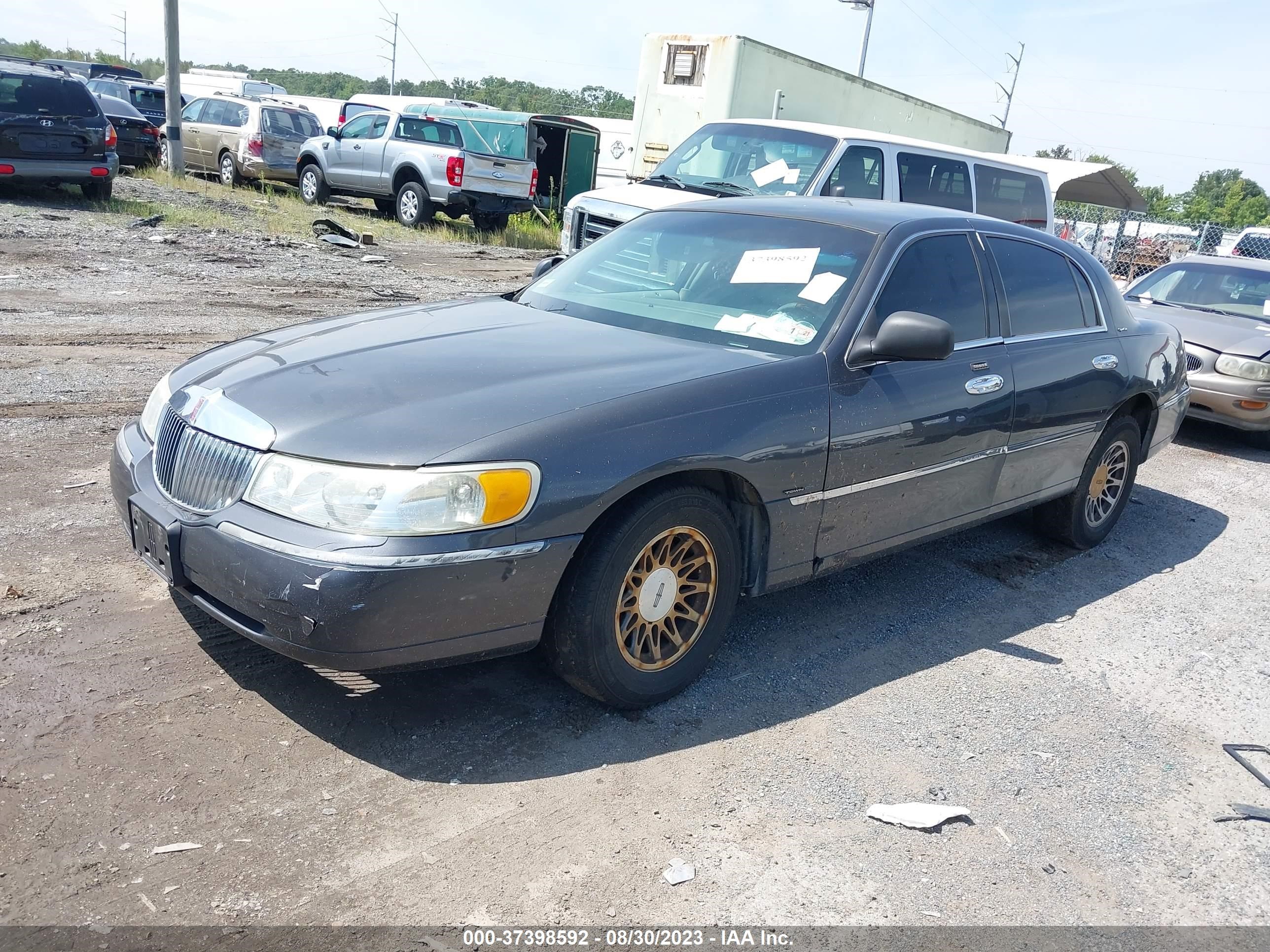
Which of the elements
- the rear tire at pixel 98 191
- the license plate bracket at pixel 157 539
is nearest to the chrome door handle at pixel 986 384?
the license plate bracket at pixel 157 539

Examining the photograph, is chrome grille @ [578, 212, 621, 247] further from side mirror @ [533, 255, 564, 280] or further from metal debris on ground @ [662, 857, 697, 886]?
metal debris on ground @ [662, 857, 697, 886]

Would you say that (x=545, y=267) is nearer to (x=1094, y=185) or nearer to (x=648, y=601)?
(x=648, y=601)

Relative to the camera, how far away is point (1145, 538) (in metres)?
6.27

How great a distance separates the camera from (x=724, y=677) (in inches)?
156

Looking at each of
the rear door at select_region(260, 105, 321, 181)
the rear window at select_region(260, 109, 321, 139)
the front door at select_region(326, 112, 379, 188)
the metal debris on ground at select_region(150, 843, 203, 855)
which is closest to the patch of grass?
the rear door at select_region(260, 105, 321, 181)

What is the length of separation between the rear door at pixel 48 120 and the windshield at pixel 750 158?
28.9 ft

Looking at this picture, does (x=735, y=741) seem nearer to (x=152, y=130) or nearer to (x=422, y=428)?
(x=422, y=428)

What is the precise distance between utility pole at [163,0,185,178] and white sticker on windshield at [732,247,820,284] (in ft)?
58.1

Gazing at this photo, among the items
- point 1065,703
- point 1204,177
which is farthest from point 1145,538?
point 1204,177

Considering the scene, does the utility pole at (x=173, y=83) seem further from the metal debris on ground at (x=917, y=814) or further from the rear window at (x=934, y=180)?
the metal debris on ground at (x=917, y=814)

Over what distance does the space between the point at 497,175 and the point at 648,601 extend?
14.9 metres

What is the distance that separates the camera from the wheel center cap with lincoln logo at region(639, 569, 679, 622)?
11.5 feet

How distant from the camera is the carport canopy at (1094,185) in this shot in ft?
61.5

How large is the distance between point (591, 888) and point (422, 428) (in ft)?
4.50
